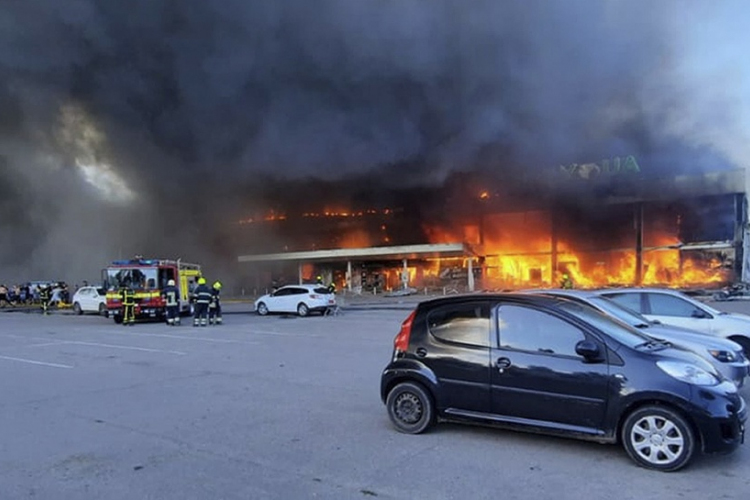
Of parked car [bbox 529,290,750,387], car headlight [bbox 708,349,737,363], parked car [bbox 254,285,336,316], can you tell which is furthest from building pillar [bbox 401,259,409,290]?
car headlight [bbox 708,349,737,363]

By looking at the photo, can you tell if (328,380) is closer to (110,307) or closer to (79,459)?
(79,459)

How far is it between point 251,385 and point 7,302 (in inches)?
1517

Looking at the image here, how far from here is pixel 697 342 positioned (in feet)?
20.9

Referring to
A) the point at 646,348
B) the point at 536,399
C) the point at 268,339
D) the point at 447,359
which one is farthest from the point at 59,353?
the point at 646,348

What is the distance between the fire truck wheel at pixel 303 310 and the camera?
2198cm

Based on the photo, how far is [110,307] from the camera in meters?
19.3

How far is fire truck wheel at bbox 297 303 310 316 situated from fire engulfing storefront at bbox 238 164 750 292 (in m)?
26.0

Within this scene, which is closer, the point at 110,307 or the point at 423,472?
the point at 423,472

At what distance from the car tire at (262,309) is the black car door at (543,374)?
1911cm

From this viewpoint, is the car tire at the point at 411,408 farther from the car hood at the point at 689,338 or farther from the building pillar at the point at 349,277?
the building pillar at the point at 349,277

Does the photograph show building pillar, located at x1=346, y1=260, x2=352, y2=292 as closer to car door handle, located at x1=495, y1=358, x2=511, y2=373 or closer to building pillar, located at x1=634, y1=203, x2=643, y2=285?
building pillar, located at x1=634, y1=203, x2=643, y2=285

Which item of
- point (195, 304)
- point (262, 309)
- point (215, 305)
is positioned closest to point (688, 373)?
point (195, 304)

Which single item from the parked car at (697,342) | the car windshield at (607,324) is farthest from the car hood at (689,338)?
the car windshield at (607,324)

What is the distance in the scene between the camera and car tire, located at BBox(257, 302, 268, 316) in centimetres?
2308
